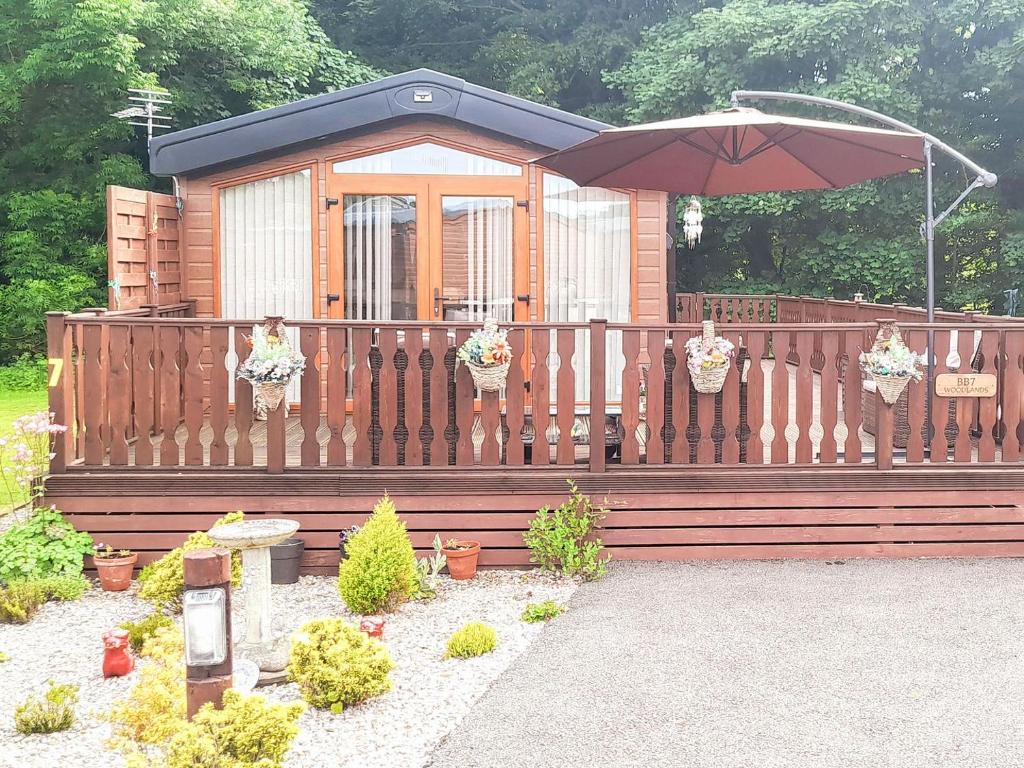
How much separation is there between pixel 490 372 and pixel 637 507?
1.07 m

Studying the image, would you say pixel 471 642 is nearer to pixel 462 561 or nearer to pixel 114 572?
pixel 462 561

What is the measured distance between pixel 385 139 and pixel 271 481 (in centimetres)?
308

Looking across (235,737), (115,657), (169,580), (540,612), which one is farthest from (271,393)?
(235,737)

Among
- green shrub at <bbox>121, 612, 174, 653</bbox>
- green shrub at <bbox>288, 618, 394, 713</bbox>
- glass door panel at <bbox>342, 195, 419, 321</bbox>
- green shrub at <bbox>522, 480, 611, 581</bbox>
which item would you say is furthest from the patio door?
green shrub at <bbox>288, 618, 394, 713</bbox>

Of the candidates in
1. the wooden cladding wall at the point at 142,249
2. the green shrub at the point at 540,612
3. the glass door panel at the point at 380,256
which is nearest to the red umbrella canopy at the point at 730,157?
the glass door panel at the point at 380,256

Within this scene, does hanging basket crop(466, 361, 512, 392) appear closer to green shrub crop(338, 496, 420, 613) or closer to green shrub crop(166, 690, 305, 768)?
green shrub crop(338, 496, 420, 613)

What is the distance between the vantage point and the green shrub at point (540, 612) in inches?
180

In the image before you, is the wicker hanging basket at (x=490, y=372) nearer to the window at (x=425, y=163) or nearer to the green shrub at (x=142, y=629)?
the green shrub at (x=142, y=629)

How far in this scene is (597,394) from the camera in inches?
216

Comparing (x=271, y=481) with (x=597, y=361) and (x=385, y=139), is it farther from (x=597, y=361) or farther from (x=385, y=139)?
(x=385, y=139)

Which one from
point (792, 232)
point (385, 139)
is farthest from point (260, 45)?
point (385, 139)

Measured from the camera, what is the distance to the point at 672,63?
57.4 ft

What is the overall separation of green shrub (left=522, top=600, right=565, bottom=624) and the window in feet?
12.5

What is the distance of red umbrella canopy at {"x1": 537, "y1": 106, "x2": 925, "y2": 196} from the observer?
18.6 ft
